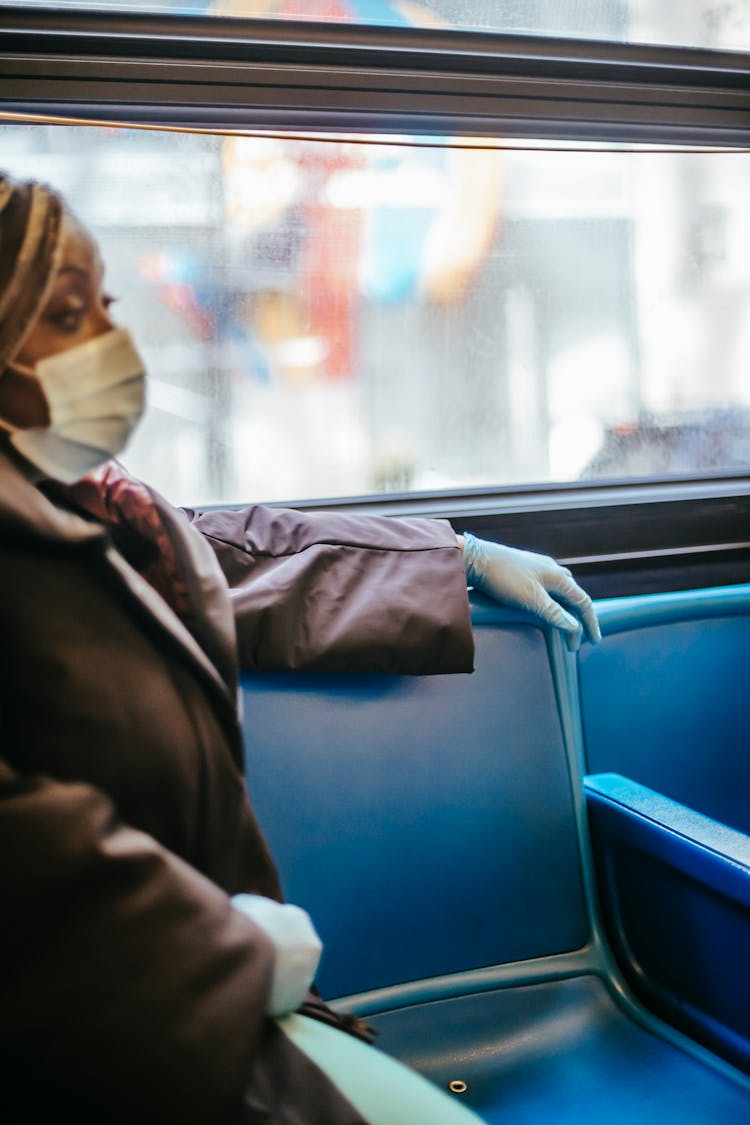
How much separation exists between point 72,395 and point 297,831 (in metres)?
0.73

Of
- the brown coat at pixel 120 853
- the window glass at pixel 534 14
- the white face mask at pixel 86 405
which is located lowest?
the brown coat at pixel 120 853

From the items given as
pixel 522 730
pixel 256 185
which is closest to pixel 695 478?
pixel 522 730

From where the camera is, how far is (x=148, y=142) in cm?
175

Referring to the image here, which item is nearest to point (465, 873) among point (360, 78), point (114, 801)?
point (114, 801)

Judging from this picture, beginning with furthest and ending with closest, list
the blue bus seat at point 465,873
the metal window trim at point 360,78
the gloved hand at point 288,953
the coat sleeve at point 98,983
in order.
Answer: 1. the metal window trim at point 360,78
2. the blue bus seat at point 465,873
3. the gloved hand at point 288,953
4. the coat sleeve at point 98,983

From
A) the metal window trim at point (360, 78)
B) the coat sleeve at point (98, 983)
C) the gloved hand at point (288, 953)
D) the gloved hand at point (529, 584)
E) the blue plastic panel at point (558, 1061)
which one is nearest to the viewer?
the coat sleeve at point (98, 983)

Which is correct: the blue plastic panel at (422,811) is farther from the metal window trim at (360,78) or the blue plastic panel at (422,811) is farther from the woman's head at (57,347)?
the metal window trim at (360,78)

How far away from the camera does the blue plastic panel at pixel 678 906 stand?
1195 mm

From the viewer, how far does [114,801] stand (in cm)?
78

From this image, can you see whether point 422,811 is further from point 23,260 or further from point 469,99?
point 469,99

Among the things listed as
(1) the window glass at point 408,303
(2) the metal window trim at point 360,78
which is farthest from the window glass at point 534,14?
(1) the window glass at point 408,303

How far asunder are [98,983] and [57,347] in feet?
1.58

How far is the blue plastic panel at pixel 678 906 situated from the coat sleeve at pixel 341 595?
33 cm

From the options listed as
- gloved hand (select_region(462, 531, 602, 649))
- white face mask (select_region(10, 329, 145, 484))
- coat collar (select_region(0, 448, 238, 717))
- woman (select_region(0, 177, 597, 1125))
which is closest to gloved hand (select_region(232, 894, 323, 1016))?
woman (select_region(0, 177, 597, 1125))
